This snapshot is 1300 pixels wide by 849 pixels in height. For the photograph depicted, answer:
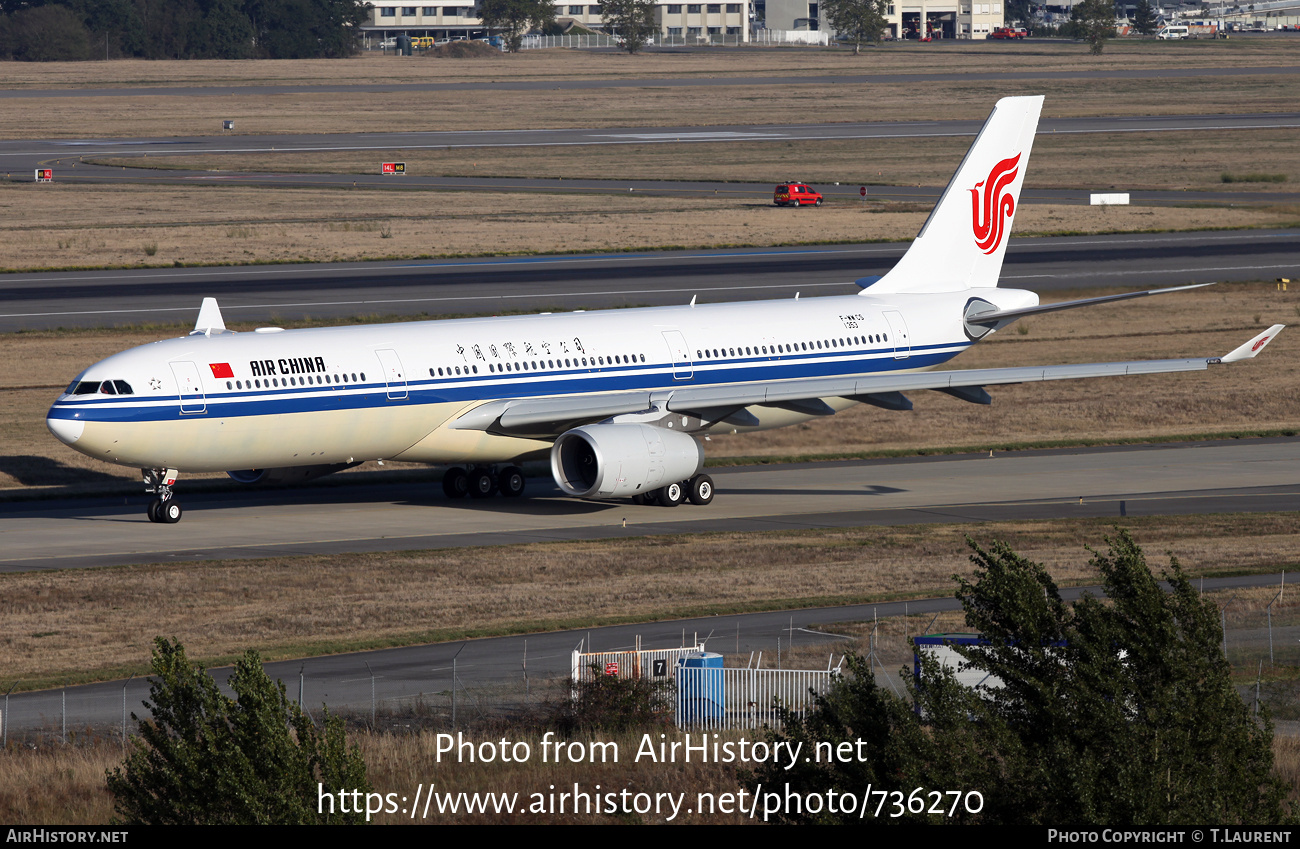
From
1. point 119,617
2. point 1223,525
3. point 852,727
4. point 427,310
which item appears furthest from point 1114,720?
point 427,310

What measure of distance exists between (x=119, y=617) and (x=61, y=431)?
8374mm

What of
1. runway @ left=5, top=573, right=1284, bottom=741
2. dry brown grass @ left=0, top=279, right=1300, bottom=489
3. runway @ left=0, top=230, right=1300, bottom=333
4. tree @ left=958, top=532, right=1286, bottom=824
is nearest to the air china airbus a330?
dry brown grass @ left=0, top=279, right=1300, bottom=489

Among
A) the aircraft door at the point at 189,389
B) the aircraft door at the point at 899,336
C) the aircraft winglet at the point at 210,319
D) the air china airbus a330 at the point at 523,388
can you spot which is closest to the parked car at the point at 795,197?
the air china airbus a330 at the point at 523,388

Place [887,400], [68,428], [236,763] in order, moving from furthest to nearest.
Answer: [887,400], [68,428], [236,763]

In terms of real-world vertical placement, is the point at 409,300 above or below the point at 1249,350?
below

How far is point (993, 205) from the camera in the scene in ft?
180

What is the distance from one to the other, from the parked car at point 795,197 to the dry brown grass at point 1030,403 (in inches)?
1644

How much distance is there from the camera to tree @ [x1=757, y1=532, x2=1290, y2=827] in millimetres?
16375

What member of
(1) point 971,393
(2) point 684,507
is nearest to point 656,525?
(2) point 684,507

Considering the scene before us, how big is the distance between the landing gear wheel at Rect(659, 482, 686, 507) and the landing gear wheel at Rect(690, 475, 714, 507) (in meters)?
0.38

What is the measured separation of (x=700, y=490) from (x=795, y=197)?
69854 mm

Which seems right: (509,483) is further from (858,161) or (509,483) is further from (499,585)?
(858,161)

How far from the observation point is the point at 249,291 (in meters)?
80.2

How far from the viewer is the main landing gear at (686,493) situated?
47.5 m
